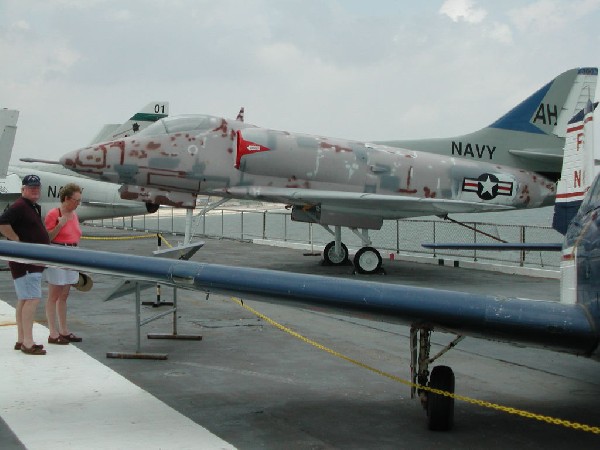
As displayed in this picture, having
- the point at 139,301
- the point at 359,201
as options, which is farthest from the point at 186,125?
the point at 139,301

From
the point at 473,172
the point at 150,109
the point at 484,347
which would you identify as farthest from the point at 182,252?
the point at 150,109

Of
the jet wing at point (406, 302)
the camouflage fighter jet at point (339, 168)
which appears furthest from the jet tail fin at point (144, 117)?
the jet wing at point (406, 302)

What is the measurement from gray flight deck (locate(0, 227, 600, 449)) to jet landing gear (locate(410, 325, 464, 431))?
11 cm

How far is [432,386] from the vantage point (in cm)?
617

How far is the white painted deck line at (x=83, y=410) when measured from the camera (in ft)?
18.8

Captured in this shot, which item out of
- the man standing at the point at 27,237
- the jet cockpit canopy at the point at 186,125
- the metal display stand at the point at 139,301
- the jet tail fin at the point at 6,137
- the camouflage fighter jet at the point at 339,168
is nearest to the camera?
the man standing at the point at 27,237

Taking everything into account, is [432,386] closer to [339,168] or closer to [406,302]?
[406,302]

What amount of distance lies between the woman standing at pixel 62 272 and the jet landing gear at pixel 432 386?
15.6ft

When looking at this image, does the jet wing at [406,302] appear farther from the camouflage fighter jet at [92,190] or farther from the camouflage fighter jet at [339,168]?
the camouflage fighter jet at [92,190]

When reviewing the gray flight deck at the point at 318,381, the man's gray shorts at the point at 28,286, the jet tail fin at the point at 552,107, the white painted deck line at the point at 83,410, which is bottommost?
the white painted deck line at the point at 83,410

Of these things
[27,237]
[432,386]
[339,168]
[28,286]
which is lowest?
[432,386]

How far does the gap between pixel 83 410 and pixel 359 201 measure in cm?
1177

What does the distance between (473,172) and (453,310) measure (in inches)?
583

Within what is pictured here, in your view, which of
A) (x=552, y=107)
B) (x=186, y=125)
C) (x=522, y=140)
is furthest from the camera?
(x=522, y=140)
